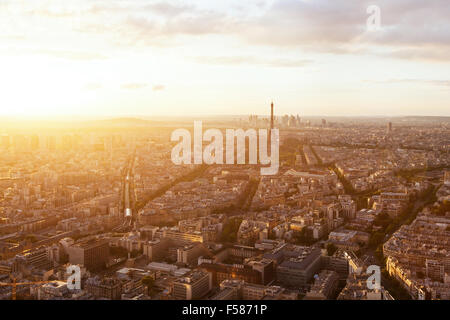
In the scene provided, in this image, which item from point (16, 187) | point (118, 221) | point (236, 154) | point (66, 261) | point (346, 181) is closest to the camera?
point (66, 261)

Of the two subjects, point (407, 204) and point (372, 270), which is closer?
point (372, 270)

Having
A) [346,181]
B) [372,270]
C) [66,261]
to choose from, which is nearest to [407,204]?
[346,181]

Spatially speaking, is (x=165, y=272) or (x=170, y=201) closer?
(x=165, y=272)

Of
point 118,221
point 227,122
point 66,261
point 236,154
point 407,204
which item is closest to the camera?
point 66,261

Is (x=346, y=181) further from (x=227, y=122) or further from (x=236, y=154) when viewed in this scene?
(x=227, y=122)

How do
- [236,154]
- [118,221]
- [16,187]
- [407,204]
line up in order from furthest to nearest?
[236,154], [16,187], [407,204], [118,221]

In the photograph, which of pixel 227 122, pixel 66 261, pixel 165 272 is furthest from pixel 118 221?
pixel 227 122
